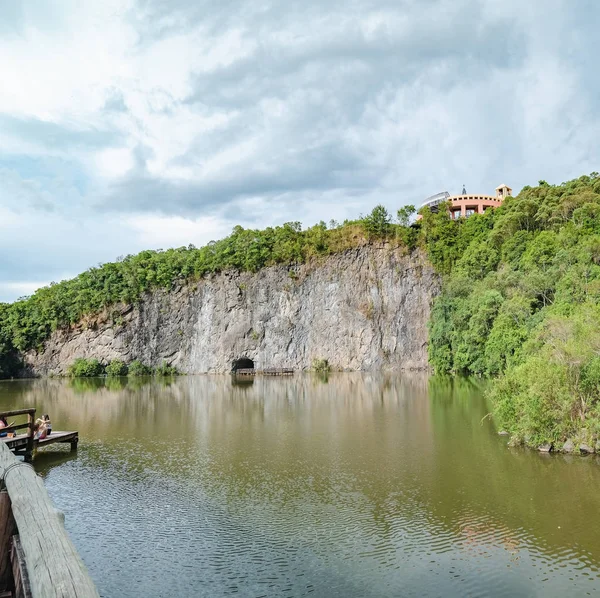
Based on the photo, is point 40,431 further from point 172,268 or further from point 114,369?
point 172,268

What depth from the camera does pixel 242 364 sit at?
8444 cm

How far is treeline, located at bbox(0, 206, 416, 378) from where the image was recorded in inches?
3270

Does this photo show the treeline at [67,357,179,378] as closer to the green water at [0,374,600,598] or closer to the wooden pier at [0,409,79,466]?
the green water at [0,374,600,598]

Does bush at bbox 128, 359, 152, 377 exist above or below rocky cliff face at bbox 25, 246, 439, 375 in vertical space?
below

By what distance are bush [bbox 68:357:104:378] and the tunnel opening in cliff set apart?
20886 mm

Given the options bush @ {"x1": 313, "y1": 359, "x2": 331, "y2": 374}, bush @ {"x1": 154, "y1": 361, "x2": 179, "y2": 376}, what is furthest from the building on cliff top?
bush @ {"x1": 154, "y1": 361, "x2": 179, "y2": 376}

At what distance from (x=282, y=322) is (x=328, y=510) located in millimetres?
67344

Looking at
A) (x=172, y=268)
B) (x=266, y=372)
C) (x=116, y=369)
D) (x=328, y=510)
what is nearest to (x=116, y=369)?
(x=116, y=369)

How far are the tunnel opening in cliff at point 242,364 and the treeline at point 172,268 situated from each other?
1418 cm

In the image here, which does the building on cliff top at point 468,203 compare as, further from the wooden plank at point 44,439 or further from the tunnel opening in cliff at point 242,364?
the wooden plank at point 44,439

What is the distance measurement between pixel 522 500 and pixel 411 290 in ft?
212

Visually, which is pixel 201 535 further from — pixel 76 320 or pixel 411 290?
pixel 76 320

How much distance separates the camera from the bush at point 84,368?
80.8 metres

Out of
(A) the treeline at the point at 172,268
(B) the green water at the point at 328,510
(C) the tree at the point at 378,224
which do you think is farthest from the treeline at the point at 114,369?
(B) the green water at the point at 328,510
